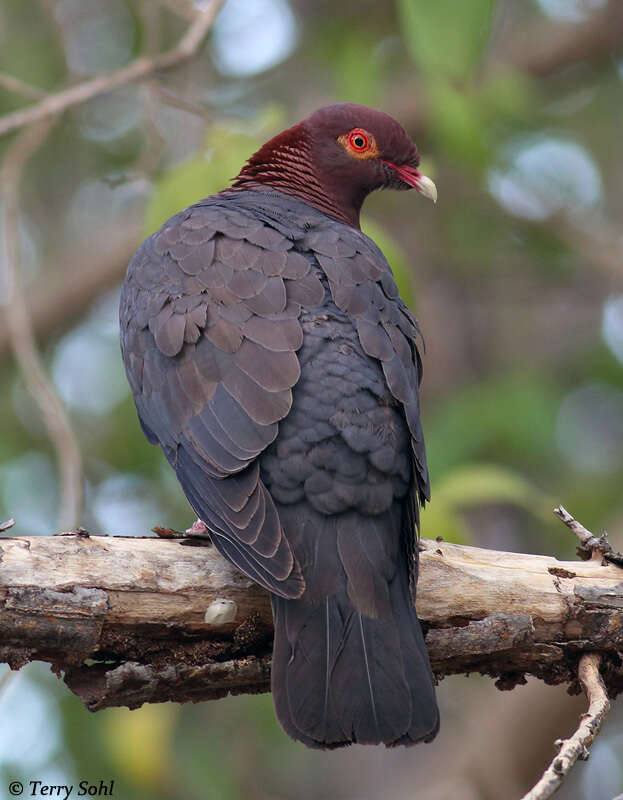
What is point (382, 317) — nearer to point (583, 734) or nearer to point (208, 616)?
point (208, 616)

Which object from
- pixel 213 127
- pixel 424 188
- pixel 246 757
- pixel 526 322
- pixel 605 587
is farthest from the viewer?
pixel 526 322

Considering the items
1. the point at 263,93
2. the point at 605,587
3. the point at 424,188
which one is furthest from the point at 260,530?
the point at 263,93

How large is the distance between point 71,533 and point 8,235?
7.55 feet

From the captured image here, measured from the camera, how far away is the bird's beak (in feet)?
15.6

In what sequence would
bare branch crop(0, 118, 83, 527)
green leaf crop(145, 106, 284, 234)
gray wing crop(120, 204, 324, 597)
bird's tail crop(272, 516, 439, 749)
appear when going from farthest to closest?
green leaf crop(145, 106, 284, 234) → bare branch crop(0, 118, 83, 527) → gray wing crop(120, 204, 324, 597) → bird's tail crop(272, 516, 439, 749)

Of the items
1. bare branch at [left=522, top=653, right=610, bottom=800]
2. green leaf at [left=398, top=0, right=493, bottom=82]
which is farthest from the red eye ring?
bare branch at [left=522, top=653, right=610, bottom=800]

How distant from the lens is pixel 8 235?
193 inches

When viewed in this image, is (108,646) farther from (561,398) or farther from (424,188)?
(561,398)

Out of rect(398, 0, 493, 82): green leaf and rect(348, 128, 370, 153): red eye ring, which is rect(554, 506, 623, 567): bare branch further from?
rect(348, 128, 370, 153): red eye ring

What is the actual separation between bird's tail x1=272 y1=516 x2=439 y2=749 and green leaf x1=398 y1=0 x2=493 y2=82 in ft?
7.45

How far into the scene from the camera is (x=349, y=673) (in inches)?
115

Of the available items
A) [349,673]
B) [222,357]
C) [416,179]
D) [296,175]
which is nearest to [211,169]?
[296,175]

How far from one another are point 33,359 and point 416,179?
1953 mm

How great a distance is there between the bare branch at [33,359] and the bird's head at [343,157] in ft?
3.68
